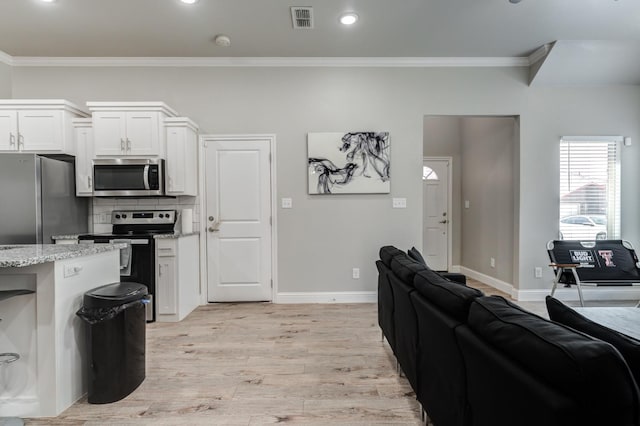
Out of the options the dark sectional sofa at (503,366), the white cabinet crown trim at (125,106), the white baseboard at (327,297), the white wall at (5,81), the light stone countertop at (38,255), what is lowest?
the white baseboard at (327,297)

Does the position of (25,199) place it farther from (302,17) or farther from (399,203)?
(399,203)

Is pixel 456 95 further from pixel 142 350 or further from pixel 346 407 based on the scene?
pixel 142 350

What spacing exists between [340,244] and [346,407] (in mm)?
2233

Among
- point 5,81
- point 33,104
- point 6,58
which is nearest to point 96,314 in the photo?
point 33,104

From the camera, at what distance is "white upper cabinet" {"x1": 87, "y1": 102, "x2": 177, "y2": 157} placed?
3469mm

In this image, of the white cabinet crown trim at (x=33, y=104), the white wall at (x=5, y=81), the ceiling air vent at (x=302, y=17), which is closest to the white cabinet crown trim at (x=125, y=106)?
the white cabinet crown trim at (x=33, y=104)

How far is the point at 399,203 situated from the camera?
13.1 feet

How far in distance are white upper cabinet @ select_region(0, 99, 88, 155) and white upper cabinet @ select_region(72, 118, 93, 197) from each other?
115 millimetres

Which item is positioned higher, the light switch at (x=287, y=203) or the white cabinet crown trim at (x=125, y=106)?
the white cabinet crown trim at (x=125, y=106)

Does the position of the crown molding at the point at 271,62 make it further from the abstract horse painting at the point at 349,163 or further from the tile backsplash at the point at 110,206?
the tile backsplash at the point at 110,206

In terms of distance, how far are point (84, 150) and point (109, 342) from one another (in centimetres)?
260

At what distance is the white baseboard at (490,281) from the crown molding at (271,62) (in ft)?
9.36

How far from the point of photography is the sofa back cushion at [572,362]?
0.72m

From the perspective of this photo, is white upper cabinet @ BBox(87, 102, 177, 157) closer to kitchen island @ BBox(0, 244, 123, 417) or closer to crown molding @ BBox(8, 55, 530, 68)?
crown molding @ BBox(8, 55, 530, 68)
